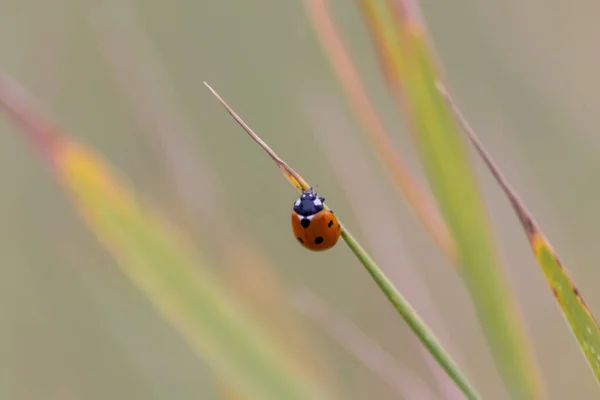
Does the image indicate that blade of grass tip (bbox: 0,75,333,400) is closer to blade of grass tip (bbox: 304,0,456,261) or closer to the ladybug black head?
blade of grass tip (bbox: 304,0,456,261)

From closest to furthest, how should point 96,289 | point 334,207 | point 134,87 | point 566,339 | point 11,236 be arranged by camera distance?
point 96,289
point 134,87
point 11,236
point 566,339
point 334,207

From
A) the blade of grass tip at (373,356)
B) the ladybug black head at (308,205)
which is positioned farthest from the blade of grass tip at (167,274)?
the ladybug black head at (308,205)

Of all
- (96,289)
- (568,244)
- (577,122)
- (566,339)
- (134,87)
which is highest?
(134,87)

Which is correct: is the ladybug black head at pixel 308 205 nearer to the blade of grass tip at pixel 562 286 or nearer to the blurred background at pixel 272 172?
the blurred background at pixel 272 172

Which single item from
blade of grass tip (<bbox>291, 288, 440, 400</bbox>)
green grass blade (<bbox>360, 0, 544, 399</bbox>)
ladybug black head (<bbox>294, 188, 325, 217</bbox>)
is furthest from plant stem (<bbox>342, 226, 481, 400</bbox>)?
ladybug black head (<bbox>294, 188, 325, 217</bbox>)

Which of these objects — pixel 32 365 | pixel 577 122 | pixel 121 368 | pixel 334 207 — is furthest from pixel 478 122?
pixel 32 365

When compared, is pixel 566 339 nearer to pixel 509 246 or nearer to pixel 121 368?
pixel 509 246

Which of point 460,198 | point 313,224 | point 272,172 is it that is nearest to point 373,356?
point 313,224
